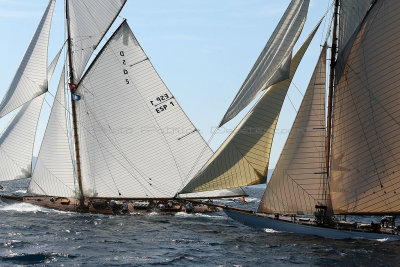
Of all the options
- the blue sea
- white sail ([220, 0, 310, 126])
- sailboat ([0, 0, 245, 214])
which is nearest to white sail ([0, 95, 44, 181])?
sailboat ([0, 0, 245, 214])

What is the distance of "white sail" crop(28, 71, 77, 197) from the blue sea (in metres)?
3.09

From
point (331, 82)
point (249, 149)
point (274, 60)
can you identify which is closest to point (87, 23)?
point (274, 60)

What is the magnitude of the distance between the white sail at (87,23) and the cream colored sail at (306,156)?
18.7 metres

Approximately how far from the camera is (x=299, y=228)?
35.5 meters

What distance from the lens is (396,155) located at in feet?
107

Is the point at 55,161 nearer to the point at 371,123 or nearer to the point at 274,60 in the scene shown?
the point at 274,60

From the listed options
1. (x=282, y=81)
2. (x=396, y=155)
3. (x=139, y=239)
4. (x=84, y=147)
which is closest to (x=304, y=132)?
(x=282, y=81)

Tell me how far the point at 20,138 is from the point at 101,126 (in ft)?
21.9

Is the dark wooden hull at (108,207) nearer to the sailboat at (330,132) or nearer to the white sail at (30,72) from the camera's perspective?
the white sail at (30,72)

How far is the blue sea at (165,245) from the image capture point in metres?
27.1

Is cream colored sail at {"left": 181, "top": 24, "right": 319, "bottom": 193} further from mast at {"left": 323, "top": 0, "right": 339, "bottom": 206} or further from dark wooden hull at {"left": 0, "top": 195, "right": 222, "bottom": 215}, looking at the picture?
dark wooden hull at {"left": 0, "top": 195, "right": 222, "bottom": 215}

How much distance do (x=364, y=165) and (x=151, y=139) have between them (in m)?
16.9

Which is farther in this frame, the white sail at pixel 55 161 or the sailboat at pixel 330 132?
the white sail at pixel 55 161

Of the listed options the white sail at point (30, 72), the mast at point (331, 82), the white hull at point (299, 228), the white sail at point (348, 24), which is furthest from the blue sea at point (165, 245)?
the white sail at point (348, 24)
